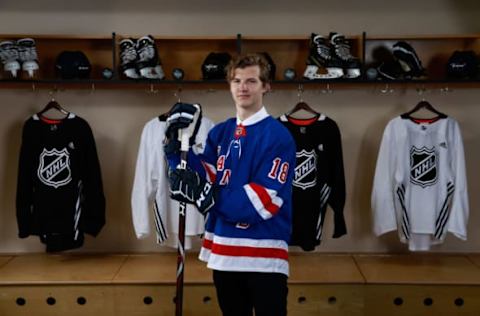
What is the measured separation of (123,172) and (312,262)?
121 cm

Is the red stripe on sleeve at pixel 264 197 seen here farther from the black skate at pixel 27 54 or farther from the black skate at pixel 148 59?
the black skate at pixel 27 54

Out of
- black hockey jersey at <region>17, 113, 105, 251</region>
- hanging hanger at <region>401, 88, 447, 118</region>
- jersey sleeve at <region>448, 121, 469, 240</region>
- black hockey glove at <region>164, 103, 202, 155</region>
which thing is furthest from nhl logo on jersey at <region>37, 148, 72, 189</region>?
jersey sleeve at <region>448, 121, 469, 240</region>

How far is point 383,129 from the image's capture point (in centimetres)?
316

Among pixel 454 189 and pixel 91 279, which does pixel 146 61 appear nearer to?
pixel 91 279

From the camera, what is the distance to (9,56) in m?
2.87

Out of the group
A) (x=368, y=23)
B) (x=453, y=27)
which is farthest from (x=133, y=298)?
(x=453, y=27)

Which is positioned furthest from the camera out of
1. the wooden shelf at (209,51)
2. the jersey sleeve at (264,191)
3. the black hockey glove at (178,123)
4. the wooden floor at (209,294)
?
the wooden shelf at (209,51)

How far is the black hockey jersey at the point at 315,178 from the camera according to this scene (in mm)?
2945

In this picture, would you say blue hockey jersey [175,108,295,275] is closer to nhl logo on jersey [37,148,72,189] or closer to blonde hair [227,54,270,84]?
blonde hair [227,54,270,84]

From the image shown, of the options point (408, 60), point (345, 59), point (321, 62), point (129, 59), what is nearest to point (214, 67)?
point (129, 59)

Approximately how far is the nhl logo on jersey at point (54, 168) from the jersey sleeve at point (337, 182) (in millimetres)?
1430

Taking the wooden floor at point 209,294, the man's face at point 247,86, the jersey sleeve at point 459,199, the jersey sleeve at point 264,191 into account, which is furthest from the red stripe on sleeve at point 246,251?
the jersey sleeve at point 459,199

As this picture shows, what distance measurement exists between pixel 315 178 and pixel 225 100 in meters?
0.69

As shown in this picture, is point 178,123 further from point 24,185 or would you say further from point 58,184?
point 24,185
